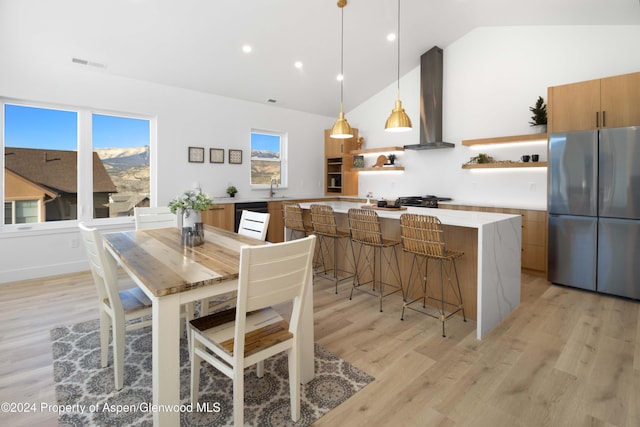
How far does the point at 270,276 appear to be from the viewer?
4.89 ft

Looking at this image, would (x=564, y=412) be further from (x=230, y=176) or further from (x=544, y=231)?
(x=230, y=176)

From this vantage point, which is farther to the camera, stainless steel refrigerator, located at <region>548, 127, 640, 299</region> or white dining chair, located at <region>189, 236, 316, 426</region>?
stainless steel refrigerator, located at <region>548, 127, 640, 299</region>

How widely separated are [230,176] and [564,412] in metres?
5.30

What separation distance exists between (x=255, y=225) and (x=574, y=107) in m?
3.90

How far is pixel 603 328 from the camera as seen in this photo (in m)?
2.83

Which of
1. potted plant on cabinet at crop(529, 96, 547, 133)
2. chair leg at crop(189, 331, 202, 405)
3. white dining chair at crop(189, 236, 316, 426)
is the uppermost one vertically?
potted plant on cabinet at crop(529, 96, 547, 133)

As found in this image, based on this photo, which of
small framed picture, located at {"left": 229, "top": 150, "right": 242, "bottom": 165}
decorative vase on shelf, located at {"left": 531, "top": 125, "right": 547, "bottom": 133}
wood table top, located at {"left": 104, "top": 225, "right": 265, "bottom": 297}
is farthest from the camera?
small framed picture, located at {"left": 229, "top": 150, "right": 242, "bottom": 165}

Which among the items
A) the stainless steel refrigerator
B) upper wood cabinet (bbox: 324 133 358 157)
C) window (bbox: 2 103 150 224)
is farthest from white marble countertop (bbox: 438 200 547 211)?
window (bbox: 2 103 150 224)

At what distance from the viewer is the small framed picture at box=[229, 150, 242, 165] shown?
5836mm

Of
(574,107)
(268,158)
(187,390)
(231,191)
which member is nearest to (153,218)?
(187,390)

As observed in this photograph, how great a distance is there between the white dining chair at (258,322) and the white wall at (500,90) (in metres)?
4.45

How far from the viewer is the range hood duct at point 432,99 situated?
5625mm

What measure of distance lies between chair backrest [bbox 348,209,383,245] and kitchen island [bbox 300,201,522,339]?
0.12 metres

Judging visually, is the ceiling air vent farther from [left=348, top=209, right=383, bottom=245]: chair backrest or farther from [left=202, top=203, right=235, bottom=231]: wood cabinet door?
[left=348, top=209, right=383, bottom=245]: chair backrest
